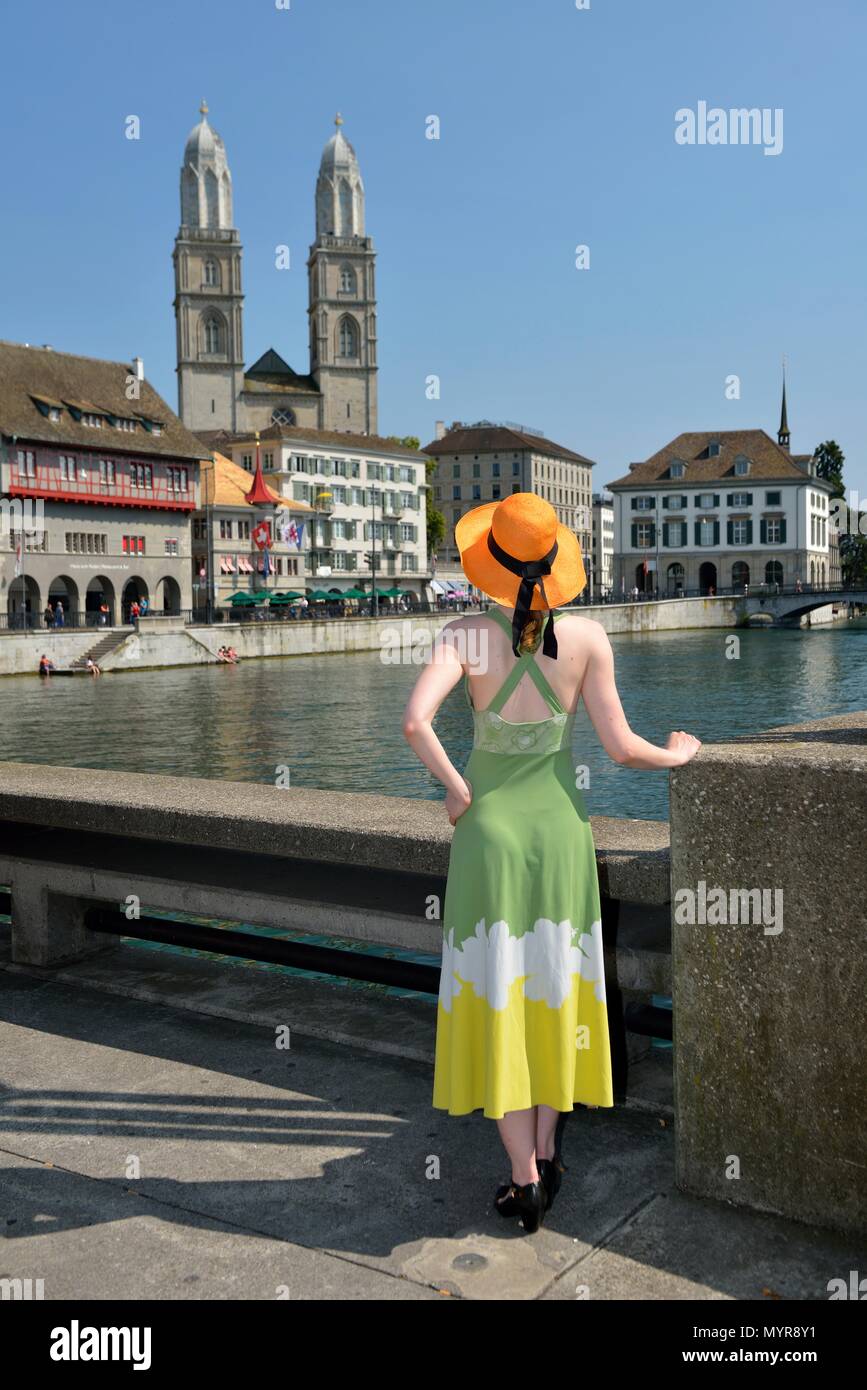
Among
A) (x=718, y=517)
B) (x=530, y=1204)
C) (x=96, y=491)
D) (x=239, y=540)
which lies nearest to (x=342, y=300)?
(x=718, y=517)

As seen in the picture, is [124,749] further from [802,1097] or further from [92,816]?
[802,1097]

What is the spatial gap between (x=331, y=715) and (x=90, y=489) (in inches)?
1443

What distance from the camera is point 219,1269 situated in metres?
2.87

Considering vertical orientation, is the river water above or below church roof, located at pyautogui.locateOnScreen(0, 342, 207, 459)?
below

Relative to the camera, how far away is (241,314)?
122m

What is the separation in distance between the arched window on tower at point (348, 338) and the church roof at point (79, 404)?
169ft

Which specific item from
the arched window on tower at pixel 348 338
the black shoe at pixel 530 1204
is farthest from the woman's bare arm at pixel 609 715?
the arched window on tower at pixel 348 338

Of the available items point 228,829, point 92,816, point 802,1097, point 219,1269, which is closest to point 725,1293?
point 802,1097

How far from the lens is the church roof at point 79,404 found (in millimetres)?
68500

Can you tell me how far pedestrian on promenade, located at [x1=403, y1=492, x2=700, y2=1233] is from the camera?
10.2 ft

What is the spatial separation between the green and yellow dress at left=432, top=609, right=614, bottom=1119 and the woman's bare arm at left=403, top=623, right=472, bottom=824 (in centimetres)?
8

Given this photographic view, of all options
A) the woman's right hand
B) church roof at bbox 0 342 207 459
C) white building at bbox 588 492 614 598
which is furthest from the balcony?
white building at bbox 588 492 614 598

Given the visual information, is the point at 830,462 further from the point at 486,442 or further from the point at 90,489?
the point at 90,489

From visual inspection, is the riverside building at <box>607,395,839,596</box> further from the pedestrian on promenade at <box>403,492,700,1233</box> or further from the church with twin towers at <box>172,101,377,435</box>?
the pedestrian on promenade at <box>403,492,700,1233</box>
